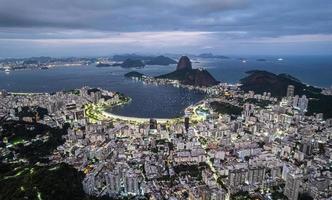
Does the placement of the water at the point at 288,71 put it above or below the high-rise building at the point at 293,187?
above

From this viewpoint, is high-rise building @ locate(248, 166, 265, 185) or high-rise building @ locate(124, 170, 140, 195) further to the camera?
high-rise building @ locate(248, 166, 265, 185)

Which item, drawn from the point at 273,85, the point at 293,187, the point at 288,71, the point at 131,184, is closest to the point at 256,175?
the point at 293,187

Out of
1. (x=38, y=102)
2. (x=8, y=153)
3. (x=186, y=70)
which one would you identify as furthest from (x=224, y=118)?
(x=186, y=70)

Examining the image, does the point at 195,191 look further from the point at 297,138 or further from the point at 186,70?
the point at 186,70

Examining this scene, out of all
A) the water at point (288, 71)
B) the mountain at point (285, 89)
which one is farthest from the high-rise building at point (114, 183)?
the water at point (288, 71)

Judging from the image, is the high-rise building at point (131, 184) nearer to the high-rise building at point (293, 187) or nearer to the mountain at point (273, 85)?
the high-rise building at point (293, 187)

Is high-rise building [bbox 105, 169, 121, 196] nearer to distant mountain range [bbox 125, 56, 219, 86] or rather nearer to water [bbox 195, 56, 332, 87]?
distant mountain range [bbox 125, 56, 219, 86]

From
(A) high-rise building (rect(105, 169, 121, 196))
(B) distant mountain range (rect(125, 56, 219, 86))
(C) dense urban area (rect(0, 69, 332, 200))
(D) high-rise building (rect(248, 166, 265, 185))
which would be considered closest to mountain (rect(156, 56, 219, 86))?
(B) distant mountain range (rect(125, 56, 219, 86))

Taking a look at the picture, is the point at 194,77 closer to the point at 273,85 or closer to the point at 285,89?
the point at 273,85
